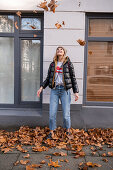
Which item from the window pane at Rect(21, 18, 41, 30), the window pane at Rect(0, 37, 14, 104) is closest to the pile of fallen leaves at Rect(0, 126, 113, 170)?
the window pane at Rect(0, 37, 14, 104)

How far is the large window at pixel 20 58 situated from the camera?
498 centimetres

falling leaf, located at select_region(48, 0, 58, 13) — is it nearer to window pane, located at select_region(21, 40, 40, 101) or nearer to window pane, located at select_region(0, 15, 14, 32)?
window pane, located at select_region(21, 40, 40, 101)

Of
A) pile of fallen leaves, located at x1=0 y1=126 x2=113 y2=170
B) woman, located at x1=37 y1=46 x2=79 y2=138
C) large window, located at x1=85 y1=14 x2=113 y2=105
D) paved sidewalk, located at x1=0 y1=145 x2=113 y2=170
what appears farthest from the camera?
large window, located at x1=85 y1=14 x2=113 y2=105

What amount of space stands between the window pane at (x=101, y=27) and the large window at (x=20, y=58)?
1.37 metres

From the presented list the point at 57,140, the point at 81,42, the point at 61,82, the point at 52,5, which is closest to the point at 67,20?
the point at 52,5

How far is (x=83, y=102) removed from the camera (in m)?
5.01

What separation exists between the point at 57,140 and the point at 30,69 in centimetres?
219

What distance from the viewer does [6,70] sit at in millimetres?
5227

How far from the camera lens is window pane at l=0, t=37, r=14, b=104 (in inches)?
204

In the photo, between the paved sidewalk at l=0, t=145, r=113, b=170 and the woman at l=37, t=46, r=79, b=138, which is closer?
the paved sidewalk at l=0, t=145, r=113, b=170

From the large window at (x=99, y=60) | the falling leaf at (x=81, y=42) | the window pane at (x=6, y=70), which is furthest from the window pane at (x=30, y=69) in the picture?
the large window at (x=99, y=60)

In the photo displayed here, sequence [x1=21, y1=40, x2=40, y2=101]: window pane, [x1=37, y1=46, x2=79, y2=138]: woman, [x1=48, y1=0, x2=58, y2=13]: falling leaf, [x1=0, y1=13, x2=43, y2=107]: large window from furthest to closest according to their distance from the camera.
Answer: [x1=21, y1=40, x2=40, y2=101]: window pane
[x1=0, y1=13, x2=43, y2=107]: large window
[x1=48, y1=0, x2=58, y2=13]: falling leaf
[x1=37, y1=46, x2=79, y2=138]: woman

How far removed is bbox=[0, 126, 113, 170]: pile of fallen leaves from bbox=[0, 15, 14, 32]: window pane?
2.69 meters

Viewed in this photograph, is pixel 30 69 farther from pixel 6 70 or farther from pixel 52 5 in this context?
pixel 52 5
